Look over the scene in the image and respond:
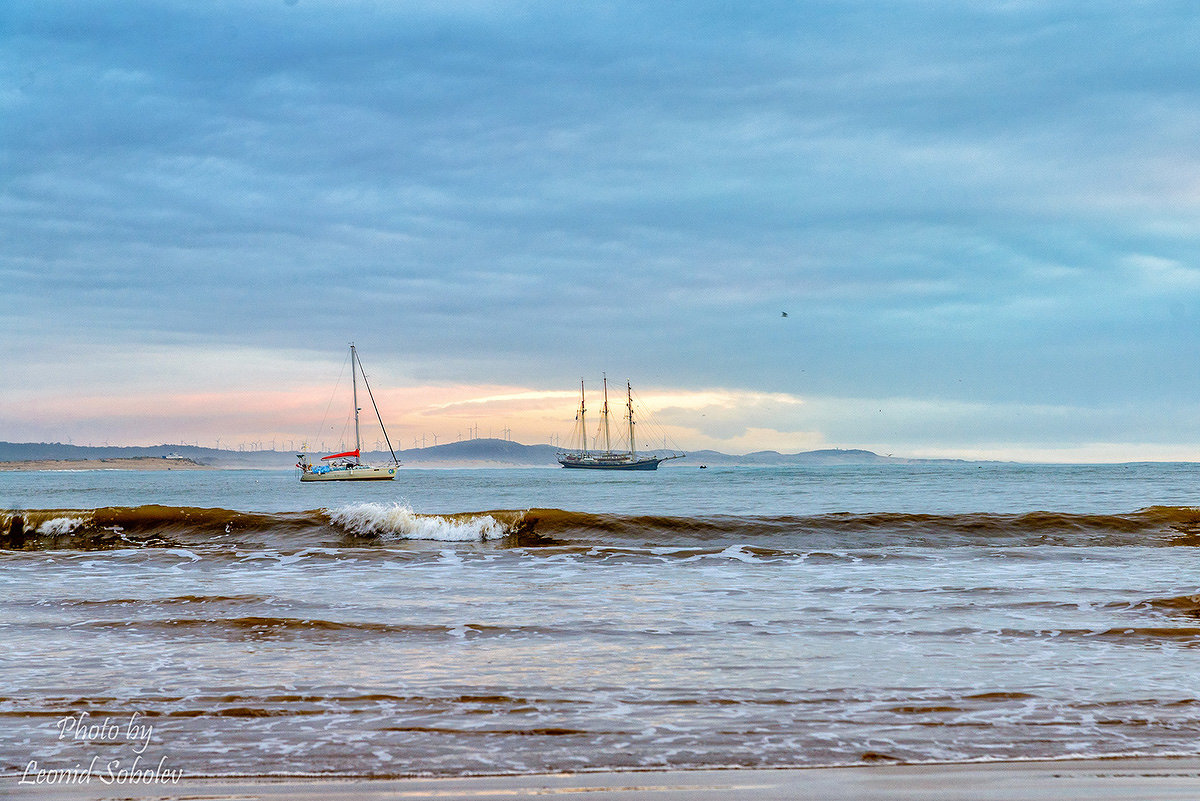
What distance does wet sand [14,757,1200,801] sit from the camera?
572 cm

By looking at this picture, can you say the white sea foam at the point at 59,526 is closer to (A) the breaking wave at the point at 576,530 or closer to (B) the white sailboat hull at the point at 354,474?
(A) the breaking wave at the point at 576,530

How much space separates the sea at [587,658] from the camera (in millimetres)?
6816

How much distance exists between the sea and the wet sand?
0.24 metres

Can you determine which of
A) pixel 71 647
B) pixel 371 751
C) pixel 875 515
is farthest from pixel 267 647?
pixel 875 515

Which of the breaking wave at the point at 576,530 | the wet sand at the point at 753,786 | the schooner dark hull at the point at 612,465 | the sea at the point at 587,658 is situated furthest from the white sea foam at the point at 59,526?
the schooner dark hull at the point at 612,465

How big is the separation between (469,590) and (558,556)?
241 inches

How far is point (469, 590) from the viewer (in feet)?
52.6

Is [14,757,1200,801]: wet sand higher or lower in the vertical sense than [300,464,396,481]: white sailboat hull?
higher

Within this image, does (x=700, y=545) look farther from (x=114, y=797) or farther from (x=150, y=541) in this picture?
(x=114, y=797)

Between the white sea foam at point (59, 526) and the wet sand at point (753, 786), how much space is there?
2681 cm

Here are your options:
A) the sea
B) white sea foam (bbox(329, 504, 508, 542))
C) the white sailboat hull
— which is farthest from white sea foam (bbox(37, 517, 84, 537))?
the white sailboat hull

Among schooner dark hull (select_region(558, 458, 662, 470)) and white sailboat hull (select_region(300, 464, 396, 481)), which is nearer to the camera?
white sailboat hull (select_region(300, 464, 396, 481))

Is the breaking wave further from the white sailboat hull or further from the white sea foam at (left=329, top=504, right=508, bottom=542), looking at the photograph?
the white sailboat hull

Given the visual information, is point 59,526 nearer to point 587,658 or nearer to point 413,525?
point 413,525
